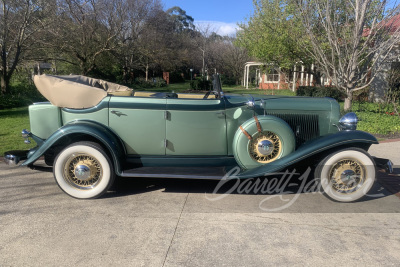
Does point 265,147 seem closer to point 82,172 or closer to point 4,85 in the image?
point 82,172

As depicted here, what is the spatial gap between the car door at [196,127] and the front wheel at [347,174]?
1307 mm

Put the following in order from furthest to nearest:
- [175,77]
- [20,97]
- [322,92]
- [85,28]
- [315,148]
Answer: [175,77]
[322,92]
[85,28]
[20,97]
[315,148]

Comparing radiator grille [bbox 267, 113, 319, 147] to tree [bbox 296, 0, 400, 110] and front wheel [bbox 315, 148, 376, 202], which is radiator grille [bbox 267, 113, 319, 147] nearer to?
front wheel [bbox 315, 148, 376, 202]

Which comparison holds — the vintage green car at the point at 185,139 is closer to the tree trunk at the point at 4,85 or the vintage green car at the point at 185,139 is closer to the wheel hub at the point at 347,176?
the wheel hub at the point at 347,176

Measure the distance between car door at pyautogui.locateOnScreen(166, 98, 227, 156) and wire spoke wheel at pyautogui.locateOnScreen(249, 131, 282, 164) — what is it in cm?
39

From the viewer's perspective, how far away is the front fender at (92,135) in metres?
3.80

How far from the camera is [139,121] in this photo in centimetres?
399

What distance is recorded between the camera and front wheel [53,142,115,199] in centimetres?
385

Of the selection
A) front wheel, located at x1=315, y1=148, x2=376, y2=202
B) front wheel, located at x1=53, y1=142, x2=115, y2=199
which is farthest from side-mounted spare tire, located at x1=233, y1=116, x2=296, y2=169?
front wheel, located at x1=53, y1=142, x2=115, y2=199

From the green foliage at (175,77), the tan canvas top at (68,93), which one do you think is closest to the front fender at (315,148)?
the tan canvas top at (68,93)

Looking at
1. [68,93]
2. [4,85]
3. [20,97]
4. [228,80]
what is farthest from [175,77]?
[68,93]

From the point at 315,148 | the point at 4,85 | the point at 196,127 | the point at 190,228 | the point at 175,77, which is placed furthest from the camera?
the point at 175,77

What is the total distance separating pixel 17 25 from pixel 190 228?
1373 centimetres

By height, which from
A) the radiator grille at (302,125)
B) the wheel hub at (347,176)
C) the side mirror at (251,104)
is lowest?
the wheel hub at (347,176)
